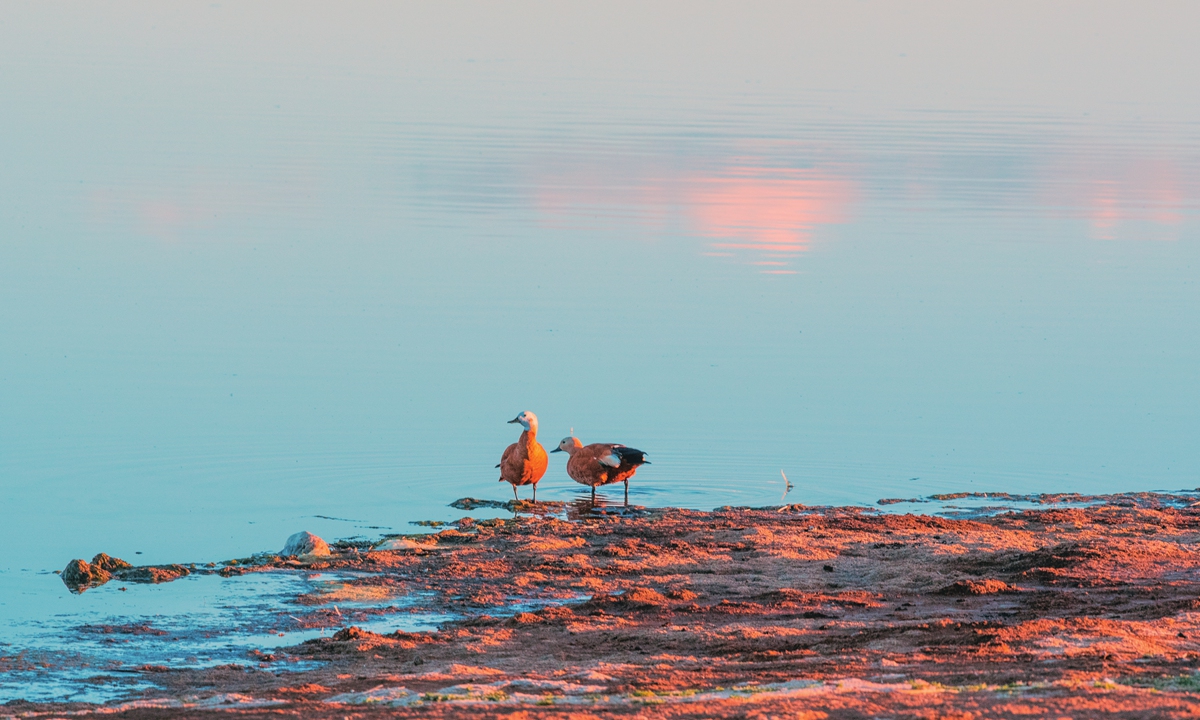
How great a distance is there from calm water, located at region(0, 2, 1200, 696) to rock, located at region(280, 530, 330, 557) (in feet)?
1.61

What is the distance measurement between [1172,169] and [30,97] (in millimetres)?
29523

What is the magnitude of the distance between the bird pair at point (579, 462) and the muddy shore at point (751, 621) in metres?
0.44

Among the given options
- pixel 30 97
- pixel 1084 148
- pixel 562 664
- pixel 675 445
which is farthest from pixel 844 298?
pixel 30 97

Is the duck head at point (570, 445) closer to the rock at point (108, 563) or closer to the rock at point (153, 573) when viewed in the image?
the rock at point (153, 573)

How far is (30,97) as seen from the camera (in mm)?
44438

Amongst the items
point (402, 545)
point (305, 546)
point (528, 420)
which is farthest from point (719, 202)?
point (305, 546)

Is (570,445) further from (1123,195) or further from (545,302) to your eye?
(1123,195)

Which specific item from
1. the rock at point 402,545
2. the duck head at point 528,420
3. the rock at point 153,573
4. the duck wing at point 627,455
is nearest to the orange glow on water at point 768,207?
the duck head at point 528,420

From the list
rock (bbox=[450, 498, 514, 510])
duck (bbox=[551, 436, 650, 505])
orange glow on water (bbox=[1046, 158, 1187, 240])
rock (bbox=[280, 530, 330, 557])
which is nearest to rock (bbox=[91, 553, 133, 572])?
rock (bbox=[280, 530, 330, 557])

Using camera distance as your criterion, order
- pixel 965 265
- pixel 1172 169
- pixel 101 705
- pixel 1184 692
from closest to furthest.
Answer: pixel 1184 692
pixel 101 705
pixel 965 265
pixel 1172 169

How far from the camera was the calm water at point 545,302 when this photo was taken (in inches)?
615

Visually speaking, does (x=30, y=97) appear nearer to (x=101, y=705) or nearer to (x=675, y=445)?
(x=675, y=445)

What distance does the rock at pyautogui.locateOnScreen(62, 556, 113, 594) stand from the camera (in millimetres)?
11727

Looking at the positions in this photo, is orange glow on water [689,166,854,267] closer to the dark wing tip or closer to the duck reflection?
the duck reflection
